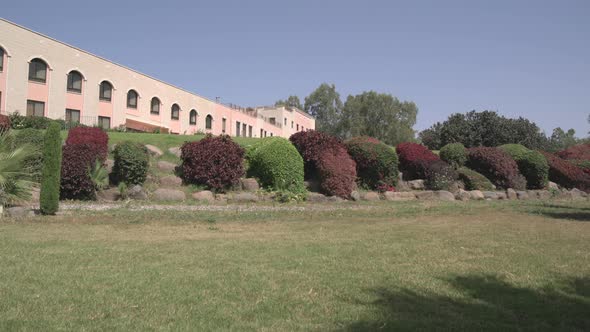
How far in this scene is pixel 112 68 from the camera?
41188 mm

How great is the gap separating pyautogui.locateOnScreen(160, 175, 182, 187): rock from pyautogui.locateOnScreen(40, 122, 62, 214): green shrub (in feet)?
14.8

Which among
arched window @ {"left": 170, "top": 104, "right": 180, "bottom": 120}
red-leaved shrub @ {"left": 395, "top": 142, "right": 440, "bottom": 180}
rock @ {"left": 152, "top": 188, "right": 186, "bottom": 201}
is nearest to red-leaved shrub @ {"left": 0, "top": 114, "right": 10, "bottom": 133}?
rock @ {"left": 152, "top": 188, "right": 186, "bottom": 201}

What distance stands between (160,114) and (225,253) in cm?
4349

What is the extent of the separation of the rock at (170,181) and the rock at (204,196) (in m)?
1.01

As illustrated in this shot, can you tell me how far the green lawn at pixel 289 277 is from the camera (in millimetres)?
3998

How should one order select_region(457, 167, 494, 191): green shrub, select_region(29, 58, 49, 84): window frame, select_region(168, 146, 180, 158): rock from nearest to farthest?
select_region(168, 146, 180, 158): rock, select_region(457, 167, 494, 191): green shrub, select_region(29, 58, 49, 84): window frame

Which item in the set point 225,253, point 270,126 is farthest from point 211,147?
point 270,126

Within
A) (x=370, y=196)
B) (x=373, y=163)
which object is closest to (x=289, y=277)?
(x=370, y=196)

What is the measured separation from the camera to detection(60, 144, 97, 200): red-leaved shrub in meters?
13.1

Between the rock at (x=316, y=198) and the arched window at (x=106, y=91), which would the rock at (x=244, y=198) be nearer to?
the rock at (x=316, y=198)

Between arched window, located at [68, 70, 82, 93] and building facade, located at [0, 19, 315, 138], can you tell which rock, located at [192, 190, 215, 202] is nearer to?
building facade, located at [0, 19, 315, 138]

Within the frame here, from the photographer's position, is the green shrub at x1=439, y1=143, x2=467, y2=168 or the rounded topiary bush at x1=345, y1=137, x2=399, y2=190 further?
the green shrub at x1=439, y1=143, x2=467, y2=168

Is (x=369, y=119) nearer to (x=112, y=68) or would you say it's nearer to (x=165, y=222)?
(x=112, y=68)

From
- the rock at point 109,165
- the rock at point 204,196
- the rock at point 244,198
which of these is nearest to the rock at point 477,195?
the rock at point 244,198
